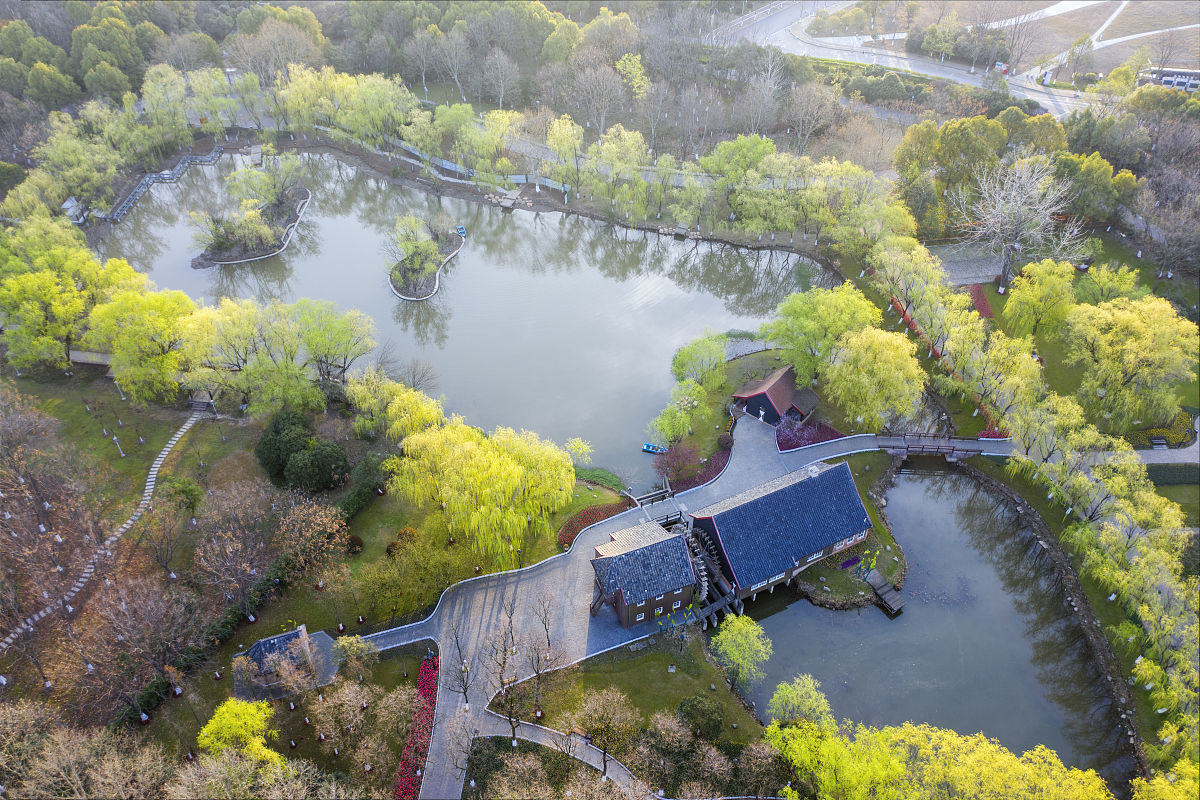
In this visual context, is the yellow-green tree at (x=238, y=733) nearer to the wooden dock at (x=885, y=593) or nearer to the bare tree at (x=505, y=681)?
the bare tree at (x=505, y=681)

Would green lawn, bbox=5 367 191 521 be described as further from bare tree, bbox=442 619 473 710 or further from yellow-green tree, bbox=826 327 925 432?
yellow-green tree, bbox=826 327 925 432

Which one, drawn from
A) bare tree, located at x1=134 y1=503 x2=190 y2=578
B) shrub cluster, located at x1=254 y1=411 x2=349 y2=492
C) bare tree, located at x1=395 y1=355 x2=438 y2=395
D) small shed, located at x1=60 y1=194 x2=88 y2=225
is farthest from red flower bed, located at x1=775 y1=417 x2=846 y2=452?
small shed, located at x1=60 y1=194 x2=88 y2=225

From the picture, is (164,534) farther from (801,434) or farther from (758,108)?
(758,108)

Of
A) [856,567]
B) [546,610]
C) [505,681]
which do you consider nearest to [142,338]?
[546,610]

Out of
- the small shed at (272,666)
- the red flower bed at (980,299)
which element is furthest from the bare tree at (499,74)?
the small shed at (272,666)

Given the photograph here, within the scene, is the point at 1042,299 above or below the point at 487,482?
above
